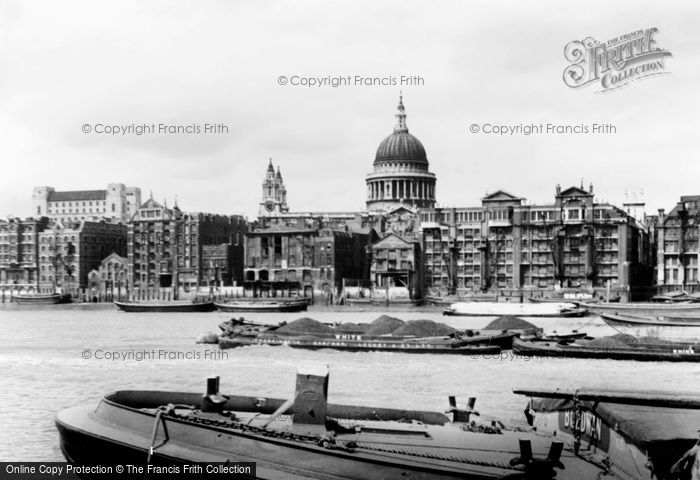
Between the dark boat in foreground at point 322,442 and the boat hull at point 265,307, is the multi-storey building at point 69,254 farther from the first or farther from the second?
the dark boat in foreground at point 322,442

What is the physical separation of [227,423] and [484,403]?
56.9ft

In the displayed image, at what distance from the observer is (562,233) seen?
131 m

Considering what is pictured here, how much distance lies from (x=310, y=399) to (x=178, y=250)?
14098 cm

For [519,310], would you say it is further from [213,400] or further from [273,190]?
[273,190]

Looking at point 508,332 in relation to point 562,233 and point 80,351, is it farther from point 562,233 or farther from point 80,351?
point 562,233

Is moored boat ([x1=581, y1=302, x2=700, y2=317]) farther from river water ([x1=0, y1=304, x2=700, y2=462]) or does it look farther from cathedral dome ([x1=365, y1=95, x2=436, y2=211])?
cathedral dome ([x1=365, y1=95, x2=436, y2=211])

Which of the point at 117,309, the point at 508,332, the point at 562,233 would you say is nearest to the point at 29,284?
the point at 117,309

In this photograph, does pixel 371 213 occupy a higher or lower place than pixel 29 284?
higher

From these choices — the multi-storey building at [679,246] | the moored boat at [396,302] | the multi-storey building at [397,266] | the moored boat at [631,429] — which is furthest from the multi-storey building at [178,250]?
the moored boat at [631,429]

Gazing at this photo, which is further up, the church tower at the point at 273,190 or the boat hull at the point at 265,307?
the church tower at the point at 273,190

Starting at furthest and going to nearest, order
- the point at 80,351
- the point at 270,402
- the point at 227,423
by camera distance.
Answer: the point at 80,351, the point at 270,402, the point at 227,423

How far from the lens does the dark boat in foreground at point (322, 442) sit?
14984 mm

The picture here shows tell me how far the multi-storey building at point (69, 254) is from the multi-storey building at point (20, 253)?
1402 mm

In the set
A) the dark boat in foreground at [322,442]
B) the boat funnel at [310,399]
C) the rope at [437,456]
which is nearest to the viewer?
the dark boat in foreground at [322,442]
